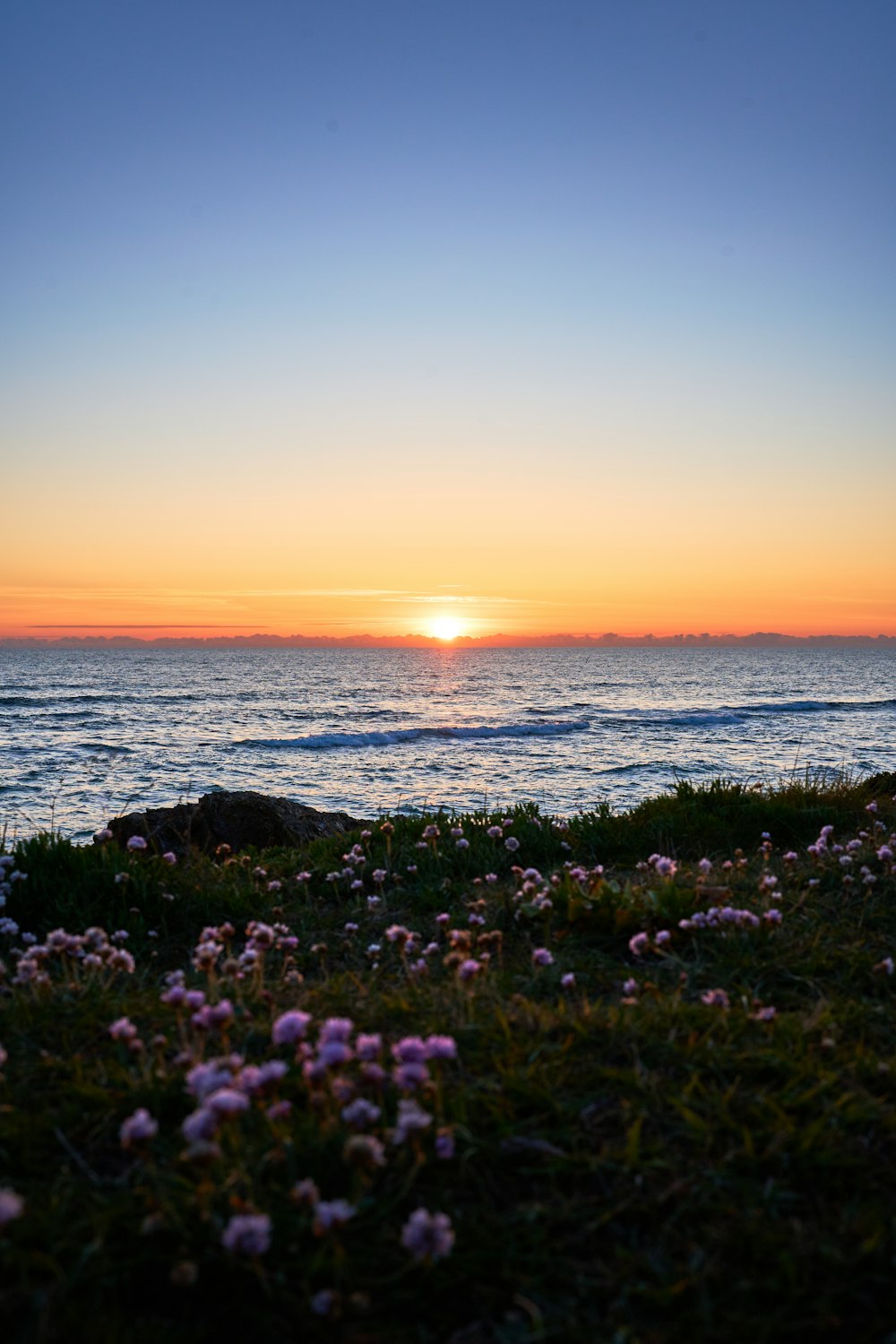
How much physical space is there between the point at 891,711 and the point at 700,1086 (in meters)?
60.5

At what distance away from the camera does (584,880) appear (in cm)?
591

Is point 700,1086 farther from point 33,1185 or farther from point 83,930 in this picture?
point 83,930

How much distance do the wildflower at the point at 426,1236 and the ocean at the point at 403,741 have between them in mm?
5862

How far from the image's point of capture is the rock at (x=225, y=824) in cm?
1013

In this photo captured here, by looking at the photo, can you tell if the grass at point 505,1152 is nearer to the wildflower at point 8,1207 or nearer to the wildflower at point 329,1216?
the wildflower at point 329,1216

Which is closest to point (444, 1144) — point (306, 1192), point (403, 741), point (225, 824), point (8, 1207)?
→ point (306, 1192)

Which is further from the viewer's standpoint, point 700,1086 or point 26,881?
point 26,881

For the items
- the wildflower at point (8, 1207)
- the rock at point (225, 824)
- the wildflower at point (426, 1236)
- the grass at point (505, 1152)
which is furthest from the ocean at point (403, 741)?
the wildflower at point (426, 1236)

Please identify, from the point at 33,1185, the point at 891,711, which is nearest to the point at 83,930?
the point at 33,1185

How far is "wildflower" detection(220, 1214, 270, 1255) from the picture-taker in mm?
2133

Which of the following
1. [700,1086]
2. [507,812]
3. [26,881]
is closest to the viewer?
[700,1086]

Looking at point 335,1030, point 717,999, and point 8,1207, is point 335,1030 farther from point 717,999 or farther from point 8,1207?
point 717,999

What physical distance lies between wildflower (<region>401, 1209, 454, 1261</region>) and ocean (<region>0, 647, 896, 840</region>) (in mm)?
5862

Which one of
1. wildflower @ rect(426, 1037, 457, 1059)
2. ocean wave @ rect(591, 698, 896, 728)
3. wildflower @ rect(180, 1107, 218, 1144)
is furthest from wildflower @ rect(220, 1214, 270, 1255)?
ocean wave @ rect(591, 698, 896, 728)
